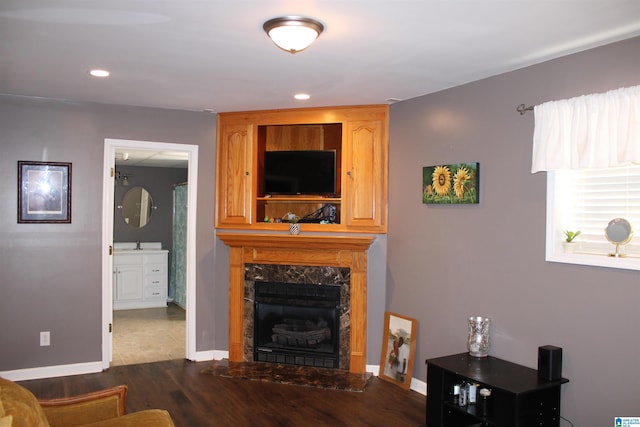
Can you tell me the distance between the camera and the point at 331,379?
14.3ft

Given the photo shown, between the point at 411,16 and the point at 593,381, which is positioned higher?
the point at 411,16

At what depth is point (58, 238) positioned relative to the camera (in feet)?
14.7

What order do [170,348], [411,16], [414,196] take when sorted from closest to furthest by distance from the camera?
[411,16] → [414,196] → [170,348]

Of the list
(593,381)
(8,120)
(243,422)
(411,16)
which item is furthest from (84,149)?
(593,381)

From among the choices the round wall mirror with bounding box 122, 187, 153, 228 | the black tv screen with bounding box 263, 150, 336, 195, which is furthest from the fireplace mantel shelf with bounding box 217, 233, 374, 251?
the round wall mirror with bounding box 122, 187, 153, 228

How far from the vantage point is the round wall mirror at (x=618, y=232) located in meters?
2.81

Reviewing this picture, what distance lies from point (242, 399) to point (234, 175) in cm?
204

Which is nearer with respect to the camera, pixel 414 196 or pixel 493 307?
pixel 493 307

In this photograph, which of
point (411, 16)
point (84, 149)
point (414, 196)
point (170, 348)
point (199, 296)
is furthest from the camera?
point (170, 348)

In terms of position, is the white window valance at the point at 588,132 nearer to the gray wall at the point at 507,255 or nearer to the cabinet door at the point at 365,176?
the gray wall at the point at 507,255

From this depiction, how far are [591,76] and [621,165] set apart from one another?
1.80 feet

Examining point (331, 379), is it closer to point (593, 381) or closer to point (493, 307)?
point (493, 307)

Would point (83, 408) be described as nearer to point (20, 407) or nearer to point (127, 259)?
point (20, 407)

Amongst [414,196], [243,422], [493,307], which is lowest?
[243,422]
